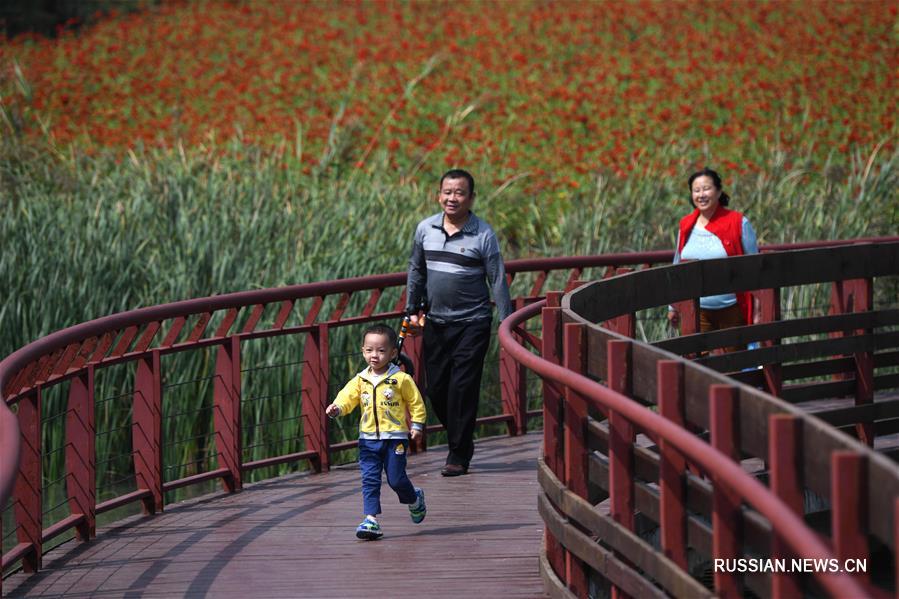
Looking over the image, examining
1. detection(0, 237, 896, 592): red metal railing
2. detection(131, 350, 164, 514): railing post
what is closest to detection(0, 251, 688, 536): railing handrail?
detection(0, 237, 896, 592): red metal railing

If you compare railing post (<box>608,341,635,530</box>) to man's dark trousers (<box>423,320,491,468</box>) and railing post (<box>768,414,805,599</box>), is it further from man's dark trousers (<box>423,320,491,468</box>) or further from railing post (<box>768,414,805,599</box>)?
man's dark trousers (<box>423,320,491,468</box>)

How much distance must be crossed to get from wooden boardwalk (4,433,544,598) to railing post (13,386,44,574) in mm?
131

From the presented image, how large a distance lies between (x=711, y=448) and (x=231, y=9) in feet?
97.4

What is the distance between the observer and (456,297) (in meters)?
7.83

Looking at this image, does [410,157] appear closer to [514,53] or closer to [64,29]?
[514,53]

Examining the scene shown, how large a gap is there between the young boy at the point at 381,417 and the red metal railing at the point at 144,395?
1.19 m

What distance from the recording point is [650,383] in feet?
15.8

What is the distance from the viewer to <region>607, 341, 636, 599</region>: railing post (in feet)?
16.1

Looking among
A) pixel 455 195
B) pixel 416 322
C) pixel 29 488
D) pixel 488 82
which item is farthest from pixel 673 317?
pixel 488 82

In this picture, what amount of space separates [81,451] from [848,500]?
14.6 ft

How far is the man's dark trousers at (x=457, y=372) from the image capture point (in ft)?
25.8

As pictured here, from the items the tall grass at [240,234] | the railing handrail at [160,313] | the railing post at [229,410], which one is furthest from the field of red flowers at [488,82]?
the railing post at [229,410]

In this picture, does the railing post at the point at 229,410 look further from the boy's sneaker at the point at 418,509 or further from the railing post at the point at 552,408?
the railing post at the point at 552,408

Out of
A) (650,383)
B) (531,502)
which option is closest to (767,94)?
(531,502)
